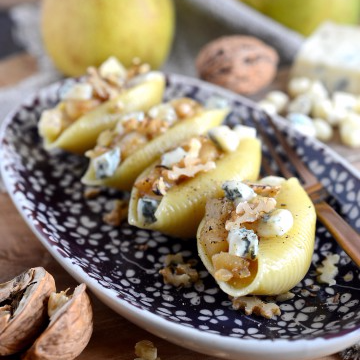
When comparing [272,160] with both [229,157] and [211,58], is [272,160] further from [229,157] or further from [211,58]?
[211,58]

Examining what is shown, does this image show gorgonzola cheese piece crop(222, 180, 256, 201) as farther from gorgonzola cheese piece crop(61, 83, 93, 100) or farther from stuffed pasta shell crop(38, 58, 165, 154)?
gorgonzola cheese piece crop(61, 83, 93, 100)

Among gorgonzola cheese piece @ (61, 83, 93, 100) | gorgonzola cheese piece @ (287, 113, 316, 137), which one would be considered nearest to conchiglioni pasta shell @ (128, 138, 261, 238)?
gorgonzola cheese piece @ (61, 83, 93, 100)

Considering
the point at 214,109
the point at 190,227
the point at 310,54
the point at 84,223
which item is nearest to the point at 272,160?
the point at 214,109

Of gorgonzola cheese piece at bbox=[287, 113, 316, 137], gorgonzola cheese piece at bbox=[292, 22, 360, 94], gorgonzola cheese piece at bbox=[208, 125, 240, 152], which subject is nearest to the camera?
gorgonzola cheese piece at bbox=[208, 125, 240, 152]

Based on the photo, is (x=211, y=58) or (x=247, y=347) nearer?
(x=247, y=347)

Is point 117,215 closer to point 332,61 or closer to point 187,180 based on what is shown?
point 187,180

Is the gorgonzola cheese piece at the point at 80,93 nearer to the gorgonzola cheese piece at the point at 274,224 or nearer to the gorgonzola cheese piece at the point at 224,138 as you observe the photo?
the gorgonzola cheese piece at the point at 224,138
